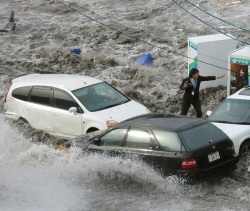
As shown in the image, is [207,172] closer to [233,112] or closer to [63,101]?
[233,112]

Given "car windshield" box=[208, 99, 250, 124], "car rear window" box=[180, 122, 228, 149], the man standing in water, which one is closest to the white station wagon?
the man standing in water

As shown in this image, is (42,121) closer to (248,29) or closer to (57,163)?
(57,163)

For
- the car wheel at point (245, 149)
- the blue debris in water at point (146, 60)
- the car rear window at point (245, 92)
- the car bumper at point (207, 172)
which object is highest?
the car bumper at point (207, 172)

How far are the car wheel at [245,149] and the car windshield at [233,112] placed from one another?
23.1 inches

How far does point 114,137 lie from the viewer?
→ 1285cm

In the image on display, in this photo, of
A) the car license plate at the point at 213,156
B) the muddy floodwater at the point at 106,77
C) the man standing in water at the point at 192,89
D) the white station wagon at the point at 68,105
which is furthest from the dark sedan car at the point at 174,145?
the man standing in water at the point at 192,89

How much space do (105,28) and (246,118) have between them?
14.2 metres

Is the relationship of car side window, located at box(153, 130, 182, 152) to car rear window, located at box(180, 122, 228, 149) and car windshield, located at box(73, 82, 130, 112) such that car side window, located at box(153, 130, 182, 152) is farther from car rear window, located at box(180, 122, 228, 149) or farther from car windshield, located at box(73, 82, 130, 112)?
car windshield, located at box(73, 82, 130, 112)

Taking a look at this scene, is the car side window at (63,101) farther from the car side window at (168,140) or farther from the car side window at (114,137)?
the car side window at (168,140)

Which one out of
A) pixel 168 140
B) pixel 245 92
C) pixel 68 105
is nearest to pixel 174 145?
pixel 168 140

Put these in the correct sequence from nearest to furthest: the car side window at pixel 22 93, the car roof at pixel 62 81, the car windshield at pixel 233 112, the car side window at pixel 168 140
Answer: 1. the car side window at pixel 168 140
2. the car windshield at pixel 233 112
3. the car roof at pixel 62 81
4. the car side window at pixel 22 93

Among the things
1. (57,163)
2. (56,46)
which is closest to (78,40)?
(56,46)

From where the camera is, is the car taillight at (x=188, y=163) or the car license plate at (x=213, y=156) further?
the car license plate at (x=213, y=156)

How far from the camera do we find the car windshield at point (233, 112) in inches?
557
